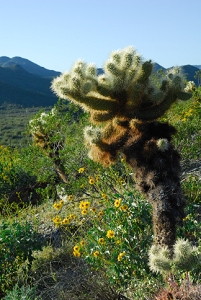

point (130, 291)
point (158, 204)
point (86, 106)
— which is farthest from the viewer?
point (86, 106)

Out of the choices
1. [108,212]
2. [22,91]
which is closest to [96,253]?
[108,212]

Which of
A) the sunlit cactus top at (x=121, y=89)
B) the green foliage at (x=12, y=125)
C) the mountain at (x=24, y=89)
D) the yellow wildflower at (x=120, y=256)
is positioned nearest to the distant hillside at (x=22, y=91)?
the mountain at (x=24, y=89)

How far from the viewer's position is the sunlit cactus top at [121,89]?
426 centimetres

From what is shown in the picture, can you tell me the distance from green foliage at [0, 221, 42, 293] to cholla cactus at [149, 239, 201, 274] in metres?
2.03

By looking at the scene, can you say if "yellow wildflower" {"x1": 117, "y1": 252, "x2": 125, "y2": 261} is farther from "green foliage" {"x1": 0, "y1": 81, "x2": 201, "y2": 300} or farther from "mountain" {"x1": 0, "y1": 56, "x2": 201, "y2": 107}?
"mountain" {"x1": 0, "y1": 56, "x2": 201, "y2": 107}

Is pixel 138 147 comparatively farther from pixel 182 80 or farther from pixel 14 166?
pixel 14 166

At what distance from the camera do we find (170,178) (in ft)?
13.6

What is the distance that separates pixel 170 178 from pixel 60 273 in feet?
5.21

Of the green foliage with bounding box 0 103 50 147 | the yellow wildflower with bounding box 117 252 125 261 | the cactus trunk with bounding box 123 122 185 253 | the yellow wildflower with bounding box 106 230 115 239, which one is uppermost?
the cactus trunk with bounding box 123 122 185 253

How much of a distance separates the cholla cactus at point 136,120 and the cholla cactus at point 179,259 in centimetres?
79

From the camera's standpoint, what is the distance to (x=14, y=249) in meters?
4.94

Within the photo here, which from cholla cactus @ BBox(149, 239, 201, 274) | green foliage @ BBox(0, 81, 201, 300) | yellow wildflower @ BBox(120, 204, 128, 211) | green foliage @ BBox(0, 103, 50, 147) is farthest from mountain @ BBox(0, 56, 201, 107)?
cholla cactus @ BBox(149, 239, 201, 274)

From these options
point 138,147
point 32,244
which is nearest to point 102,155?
point 138,147

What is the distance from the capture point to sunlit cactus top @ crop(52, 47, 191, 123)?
4.26 meters
